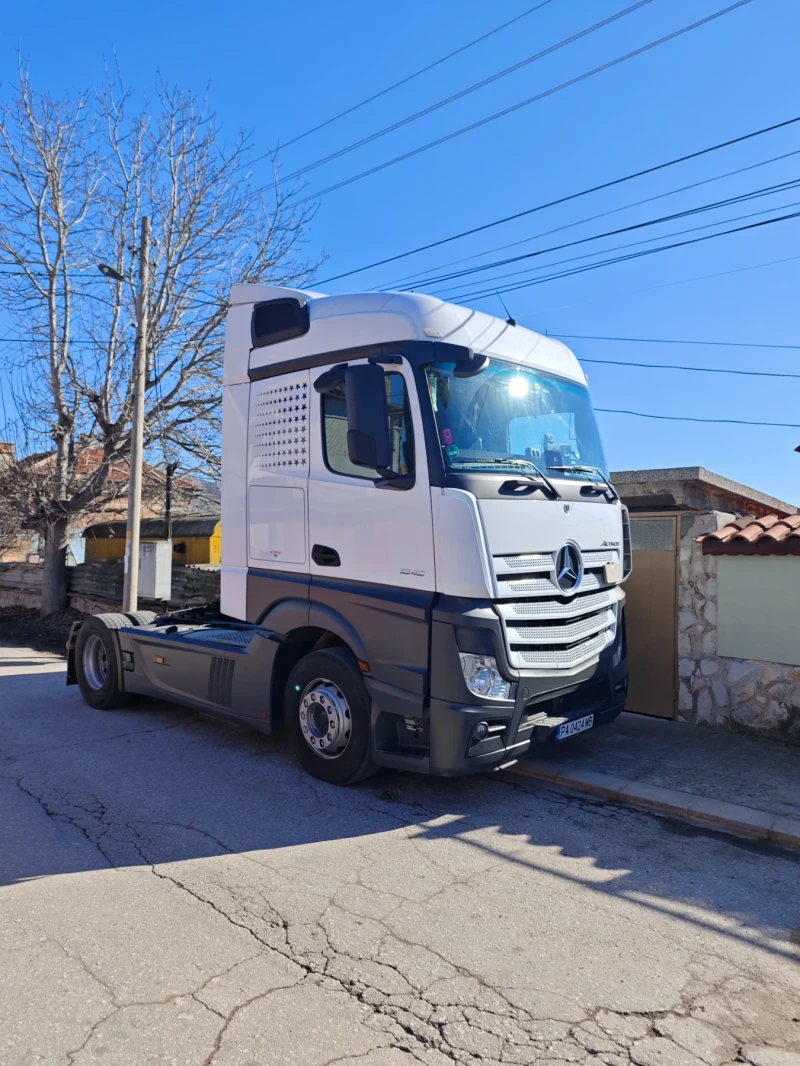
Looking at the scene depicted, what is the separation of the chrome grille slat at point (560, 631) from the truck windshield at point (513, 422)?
1.08m

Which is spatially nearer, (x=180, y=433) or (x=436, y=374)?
(x=436, y=374)

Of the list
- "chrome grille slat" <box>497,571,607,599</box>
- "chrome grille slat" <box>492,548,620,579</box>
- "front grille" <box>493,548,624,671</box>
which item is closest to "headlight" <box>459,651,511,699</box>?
"front grille" <box>493,548,624,671</box>

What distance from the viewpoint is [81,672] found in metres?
8.60

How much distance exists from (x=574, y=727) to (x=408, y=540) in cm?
189

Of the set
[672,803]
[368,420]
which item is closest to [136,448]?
[368,420]

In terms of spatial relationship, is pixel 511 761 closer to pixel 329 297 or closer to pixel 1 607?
pixel 329 297

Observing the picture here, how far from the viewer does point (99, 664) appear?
8.48 metres

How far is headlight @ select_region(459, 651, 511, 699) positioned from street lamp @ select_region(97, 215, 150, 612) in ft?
30.0

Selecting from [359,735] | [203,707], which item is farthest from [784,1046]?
[203,707]

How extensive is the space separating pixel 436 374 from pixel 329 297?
1.40 m

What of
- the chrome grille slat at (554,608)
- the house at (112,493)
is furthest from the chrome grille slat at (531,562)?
the house at (112,493)

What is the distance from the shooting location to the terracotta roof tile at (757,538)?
7023 millimetres

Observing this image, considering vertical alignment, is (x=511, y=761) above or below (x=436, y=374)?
below

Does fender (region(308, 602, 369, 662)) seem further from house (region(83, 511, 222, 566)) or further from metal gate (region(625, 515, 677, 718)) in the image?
house (region(83, 511, 222, 566))
